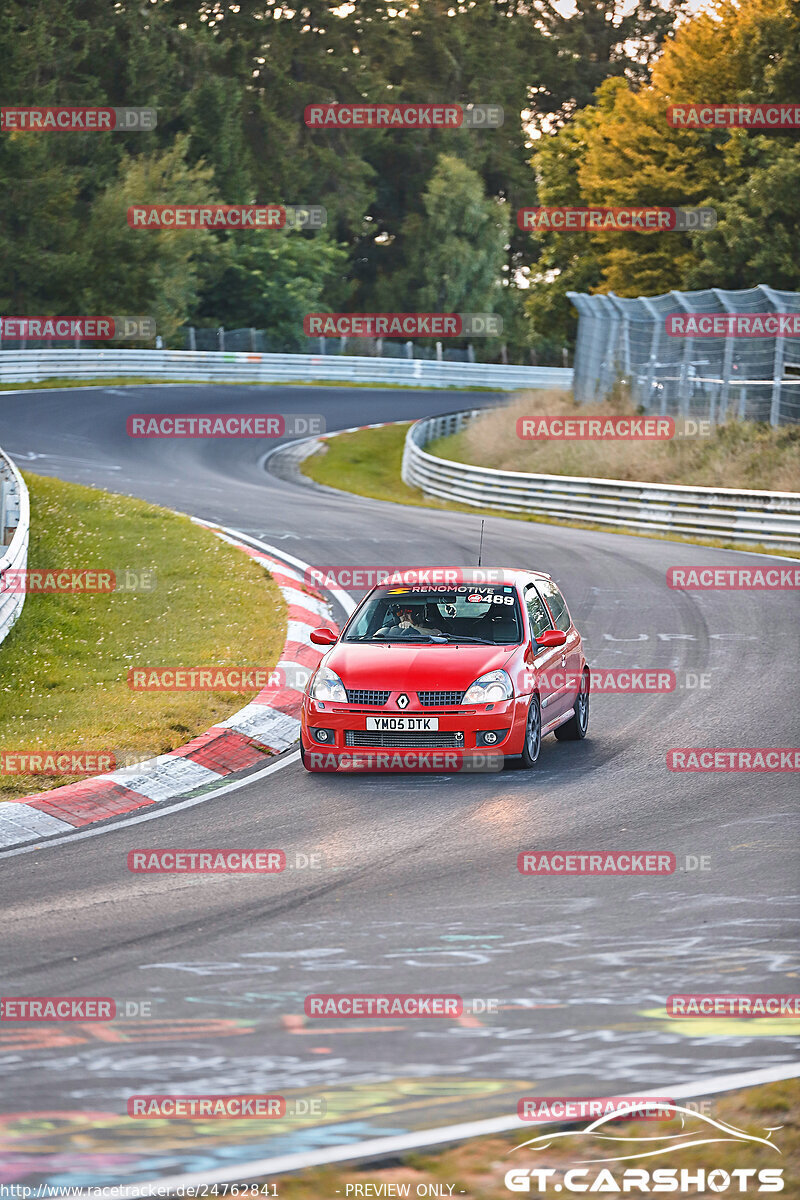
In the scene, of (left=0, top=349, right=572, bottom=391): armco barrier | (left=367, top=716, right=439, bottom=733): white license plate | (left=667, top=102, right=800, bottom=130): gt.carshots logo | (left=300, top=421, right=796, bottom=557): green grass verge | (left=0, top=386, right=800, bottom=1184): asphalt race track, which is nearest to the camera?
(left=0, top=386, right=800, bottom=1184): asphalt race track

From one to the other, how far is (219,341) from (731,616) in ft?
158

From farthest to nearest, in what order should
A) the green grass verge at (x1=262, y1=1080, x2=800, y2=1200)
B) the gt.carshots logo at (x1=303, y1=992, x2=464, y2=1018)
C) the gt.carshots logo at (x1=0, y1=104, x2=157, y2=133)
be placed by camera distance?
the gt.carshots logo at (x1=0, y1=104, x2=157, y2=133)
the gt.carshots logo at (x1=303, y1=992, x2=464, y2=1018)
the green grass verge at (x1=262, y1=1080, x2=800, y2=1200)

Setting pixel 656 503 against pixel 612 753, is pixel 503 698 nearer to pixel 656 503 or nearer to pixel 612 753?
pixel 612 753

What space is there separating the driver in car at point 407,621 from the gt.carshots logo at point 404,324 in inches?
2326

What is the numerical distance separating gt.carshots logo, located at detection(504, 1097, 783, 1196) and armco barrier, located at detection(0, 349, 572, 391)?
1805 inches

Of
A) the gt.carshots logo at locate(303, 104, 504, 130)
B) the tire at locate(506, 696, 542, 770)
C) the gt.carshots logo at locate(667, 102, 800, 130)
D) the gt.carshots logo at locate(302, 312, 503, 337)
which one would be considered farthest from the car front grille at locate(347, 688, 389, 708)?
the gt.carshots logo at locate(303, 104, 504, 130)

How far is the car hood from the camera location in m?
11.2

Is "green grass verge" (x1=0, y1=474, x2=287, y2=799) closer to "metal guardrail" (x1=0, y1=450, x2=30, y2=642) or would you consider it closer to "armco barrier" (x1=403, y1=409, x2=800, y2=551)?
"metal guardrail" (x1=0, y1=450, x2=30, y2=642)

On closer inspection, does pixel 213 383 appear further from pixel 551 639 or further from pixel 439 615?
pixel 551 639

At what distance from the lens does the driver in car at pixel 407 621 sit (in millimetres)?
12172

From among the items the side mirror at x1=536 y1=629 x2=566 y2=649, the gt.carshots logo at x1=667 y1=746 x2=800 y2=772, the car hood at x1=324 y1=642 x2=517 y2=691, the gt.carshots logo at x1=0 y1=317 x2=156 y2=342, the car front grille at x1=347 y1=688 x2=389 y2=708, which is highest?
the gt.carshots logo at x1=0 y1=317 x2=156 y2=342

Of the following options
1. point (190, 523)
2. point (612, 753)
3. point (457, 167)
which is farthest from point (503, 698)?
point (457, 167)

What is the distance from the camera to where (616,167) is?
165 feet

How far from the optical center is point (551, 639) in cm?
1222
